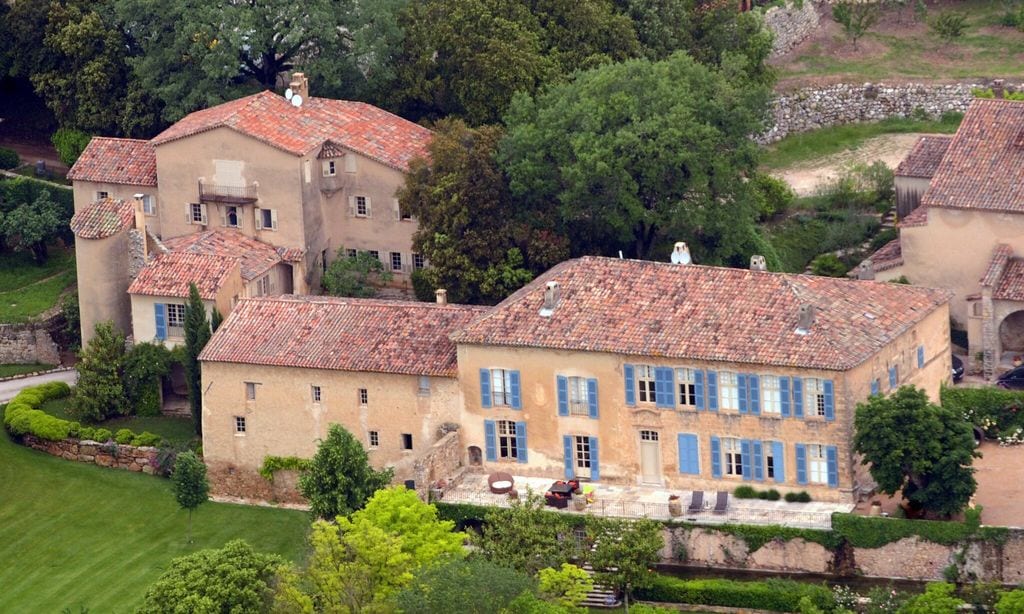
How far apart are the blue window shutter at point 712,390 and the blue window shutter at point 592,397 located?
4.05m

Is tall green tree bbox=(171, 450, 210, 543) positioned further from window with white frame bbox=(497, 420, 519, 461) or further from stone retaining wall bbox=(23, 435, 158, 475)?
window with white frame bbox=(497, 420, 519, 461)

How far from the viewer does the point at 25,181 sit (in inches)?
5138

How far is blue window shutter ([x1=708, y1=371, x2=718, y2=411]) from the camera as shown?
104 meters

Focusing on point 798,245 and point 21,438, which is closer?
point 21,438

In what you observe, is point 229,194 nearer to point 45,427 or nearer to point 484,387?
point 45,427

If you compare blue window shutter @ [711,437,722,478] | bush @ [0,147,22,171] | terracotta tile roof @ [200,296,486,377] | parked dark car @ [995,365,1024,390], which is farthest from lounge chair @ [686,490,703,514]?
bush @ [0,147,22,171]

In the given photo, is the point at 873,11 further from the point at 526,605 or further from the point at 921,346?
Result: the point at 526,605

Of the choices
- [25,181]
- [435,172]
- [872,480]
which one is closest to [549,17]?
[435,172]

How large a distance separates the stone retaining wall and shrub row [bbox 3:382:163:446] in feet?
0.79

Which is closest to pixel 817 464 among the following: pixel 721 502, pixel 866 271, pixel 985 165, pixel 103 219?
pixel 721 502

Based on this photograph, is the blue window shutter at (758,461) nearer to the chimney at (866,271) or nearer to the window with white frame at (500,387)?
the window with white frame at (500,387)

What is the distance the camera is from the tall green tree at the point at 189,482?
348ft

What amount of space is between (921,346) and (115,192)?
34.2 meters

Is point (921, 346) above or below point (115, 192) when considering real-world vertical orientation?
below
